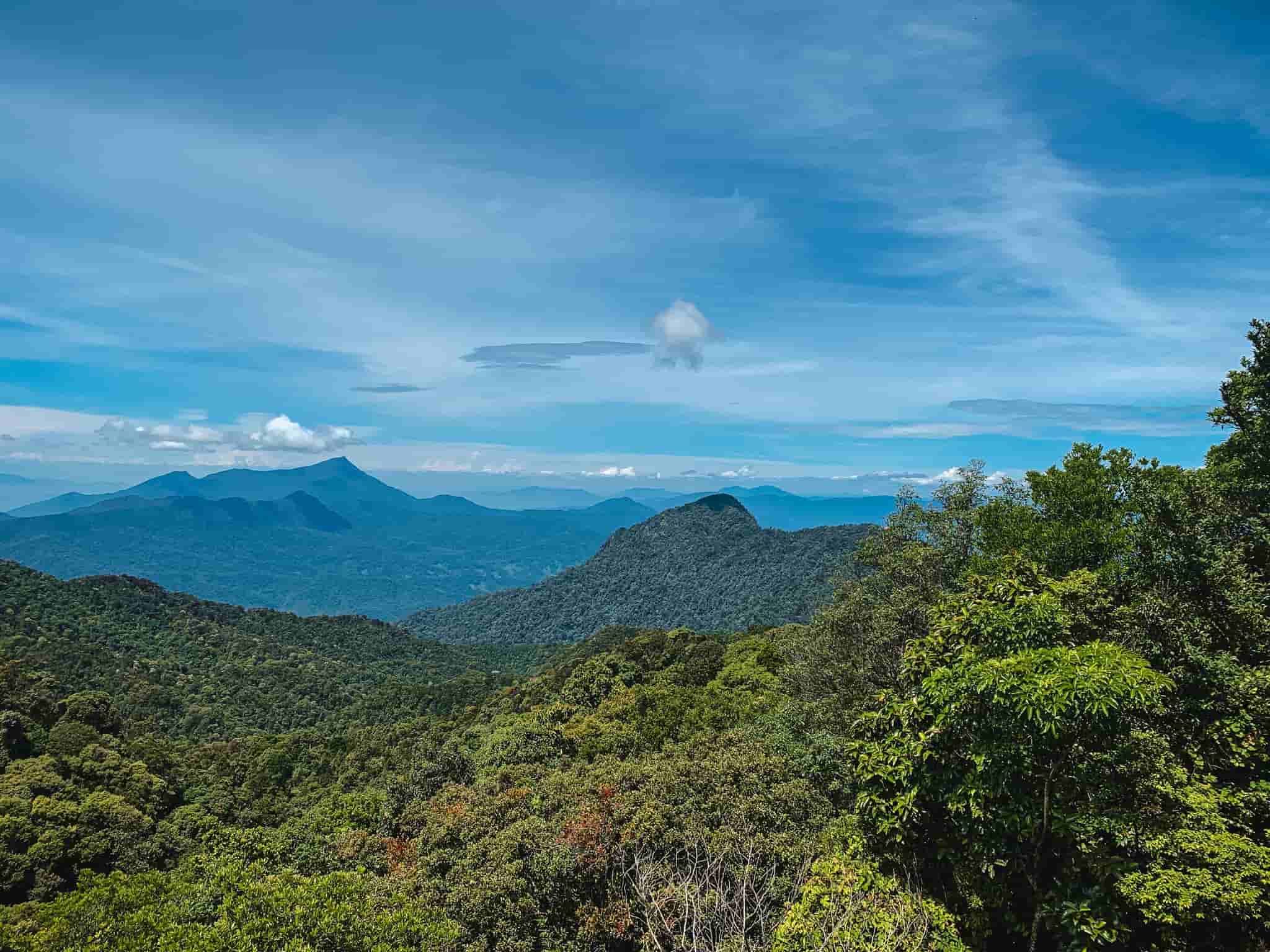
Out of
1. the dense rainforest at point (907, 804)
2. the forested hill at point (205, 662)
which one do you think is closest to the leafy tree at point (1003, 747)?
the dense rainforest at point (907, 804)

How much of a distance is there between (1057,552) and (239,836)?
2786 cm

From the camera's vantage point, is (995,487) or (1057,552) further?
(995,487)

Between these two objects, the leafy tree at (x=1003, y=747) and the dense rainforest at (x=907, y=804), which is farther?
the dense rainforest at (x=907, y=804)

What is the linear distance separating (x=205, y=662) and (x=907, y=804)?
113 metres

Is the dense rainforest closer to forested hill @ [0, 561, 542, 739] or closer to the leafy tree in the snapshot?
the leafy tree

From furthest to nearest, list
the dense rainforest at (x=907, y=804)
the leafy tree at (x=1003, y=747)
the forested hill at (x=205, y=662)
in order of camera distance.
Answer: the forested hill at (x=205, y=662) → the dense rainforest at (x=907, y=804) → the leafy tree at (x=1003, y=747)

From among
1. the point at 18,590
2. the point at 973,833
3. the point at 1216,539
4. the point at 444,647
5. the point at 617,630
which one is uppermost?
the point at 1216,539

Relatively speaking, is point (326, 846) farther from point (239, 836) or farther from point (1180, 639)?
point (1180, 639)

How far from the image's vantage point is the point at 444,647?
146 meters

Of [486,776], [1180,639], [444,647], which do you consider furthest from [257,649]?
[1180,639]

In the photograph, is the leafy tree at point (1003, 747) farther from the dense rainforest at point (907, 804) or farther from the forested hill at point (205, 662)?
the forested hill at point (205, 662)

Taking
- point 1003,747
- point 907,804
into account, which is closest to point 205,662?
point 907,804

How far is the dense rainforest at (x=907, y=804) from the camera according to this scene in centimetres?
917

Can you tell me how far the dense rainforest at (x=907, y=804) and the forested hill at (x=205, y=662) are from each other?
5624 cm
